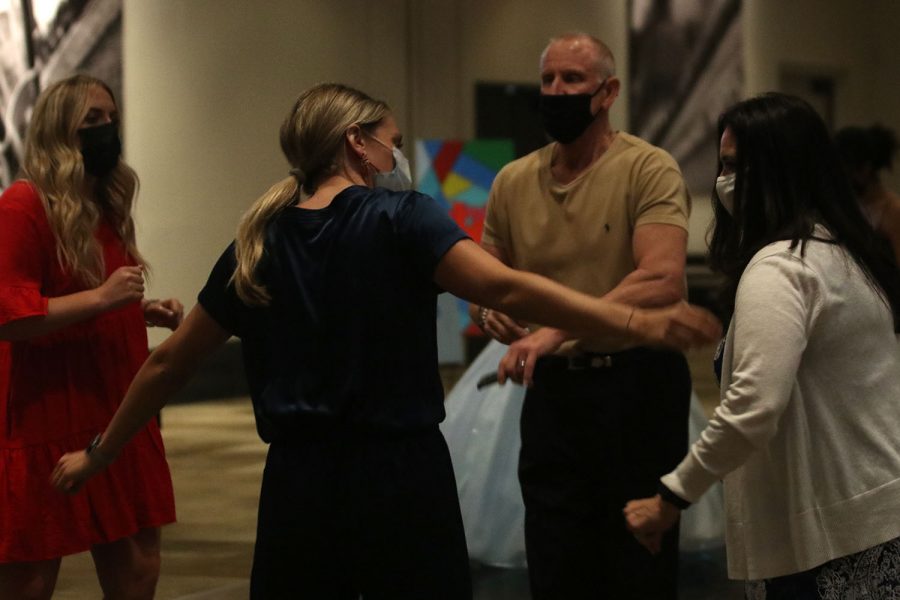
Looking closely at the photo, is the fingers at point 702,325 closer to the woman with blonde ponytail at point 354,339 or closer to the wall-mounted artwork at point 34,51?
the woman with blonde ponytail at point 354,339

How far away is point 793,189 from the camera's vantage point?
2406 mm

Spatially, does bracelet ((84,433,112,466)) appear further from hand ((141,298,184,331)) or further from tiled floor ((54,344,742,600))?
tiled floor ((54,344,742,600))

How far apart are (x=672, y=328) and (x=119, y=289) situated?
1.43m

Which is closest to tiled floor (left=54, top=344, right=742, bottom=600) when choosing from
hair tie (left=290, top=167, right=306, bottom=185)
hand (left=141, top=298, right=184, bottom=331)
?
hand (left=141, top=298, right=184, bottom=331)

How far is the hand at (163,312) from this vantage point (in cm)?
357

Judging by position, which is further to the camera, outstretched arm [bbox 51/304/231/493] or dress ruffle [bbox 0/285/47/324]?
dress ruffle [bbox 0/285/47/324]

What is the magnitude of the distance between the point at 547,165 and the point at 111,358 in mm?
1207

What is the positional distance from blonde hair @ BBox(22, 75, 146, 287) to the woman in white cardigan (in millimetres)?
1508

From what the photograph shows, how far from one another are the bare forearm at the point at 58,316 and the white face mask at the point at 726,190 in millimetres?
1402

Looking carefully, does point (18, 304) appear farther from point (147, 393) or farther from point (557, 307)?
point (557, 307)

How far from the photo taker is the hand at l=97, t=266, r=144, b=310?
126 inches

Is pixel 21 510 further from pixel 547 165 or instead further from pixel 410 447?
pixel 547 165

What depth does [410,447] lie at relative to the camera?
94.3 inches

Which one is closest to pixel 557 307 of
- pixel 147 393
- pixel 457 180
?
pixel 147 393
